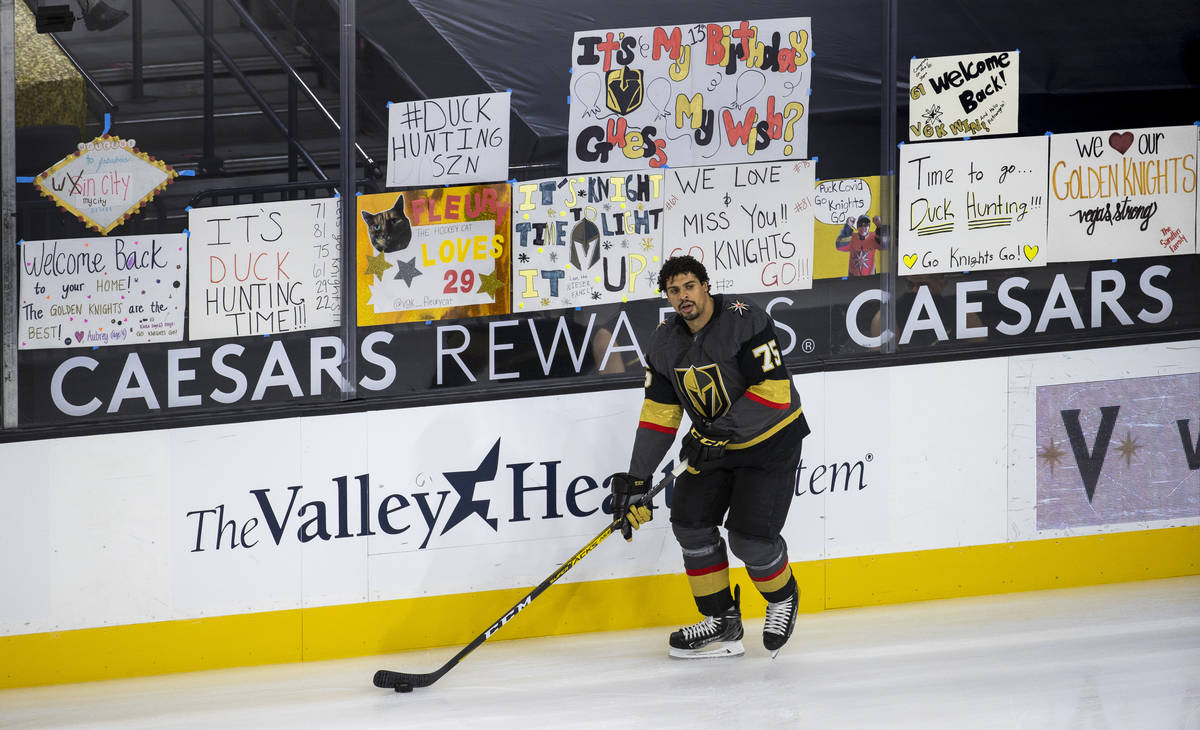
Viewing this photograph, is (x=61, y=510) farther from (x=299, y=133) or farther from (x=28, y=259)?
(x=299, y=133)

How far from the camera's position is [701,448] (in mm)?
4344

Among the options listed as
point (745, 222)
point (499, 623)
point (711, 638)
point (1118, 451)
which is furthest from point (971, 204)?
point (499, 623)

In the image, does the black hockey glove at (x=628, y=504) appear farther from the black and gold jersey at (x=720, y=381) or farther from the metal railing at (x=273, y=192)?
the metal railing at (x=273, y=192)

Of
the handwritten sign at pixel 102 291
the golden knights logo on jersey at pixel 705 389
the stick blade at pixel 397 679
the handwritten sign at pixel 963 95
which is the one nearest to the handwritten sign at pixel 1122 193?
the handwritten sign at pixel 963 95

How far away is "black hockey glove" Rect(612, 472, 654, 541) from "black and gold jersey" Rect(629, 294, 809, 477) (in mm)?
53

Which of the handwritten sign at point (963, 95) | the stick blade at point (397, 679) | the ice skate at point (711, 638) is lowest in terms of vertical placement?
the stick blade at point (397, 679)

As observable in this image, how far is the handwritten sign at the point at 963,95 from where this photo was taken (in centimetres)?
510

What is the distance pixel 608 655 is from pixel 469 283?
1.28m

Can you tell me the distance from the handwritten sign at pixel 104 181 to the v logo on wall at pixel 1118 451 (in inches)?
121

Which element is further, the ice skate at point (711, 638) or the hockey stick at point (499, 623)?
the ice skate at point (711, 638)

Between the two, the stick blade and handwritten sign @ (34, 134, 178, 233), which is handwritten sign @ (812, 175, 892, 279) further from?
handwritten sign @ (34, 134, 178, 233)

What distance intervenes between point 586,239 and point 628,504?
97 centimetres

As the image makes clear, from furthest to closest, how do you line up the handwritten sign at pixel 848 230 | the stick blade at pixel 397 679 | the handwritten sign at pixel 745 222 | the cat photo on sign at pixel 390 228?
the handwritten sign at pixel 848 230 < the handwritten sign at pixel 745 222 < the cat photo on sign at pixel 390 228 < the stick blade at pixel 397 679

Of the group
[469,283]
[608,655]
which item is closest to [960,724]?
[608,655]
